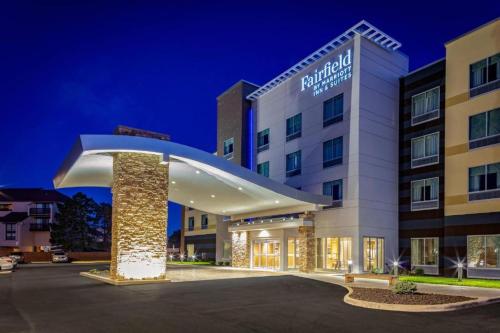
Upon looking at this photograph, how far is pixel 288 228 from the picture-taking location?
32219 mm

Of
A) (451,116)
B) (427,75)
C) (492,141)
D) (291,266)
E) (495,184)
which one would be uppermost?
(427,75)

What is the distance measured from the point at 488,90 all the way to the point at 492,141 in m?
2.87

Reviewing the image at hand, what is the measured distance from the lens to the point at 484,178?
961 inches

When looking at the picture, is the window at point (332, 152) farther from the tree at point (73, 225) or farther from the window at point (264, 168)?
the tree at point (73, 225)

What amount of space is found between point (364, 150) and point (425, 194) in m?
4.67

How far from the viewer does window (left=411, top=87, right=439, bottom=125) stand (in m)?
27.8

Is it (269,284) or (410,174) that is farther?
(410,174)

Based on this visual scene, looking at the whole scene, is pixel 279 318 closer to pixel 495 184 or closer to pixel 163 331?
pixel 163 331

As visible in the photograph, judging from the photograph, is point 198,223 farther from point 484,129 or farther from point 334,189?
point 484,129

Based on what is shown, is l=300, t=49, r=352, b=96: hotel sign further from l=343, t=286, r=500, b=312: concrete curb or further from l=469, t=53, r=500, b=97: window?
l=343, t=286, r=500, b=312: concrete curb

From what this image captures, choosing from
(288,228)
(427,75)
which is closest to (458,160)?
(427,75)

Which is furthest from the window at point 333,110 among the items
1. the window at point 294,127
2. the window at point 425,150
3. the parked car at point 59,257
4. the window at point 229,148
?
the parked car at point 59,257

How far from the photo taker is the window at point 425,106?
27.8 metres

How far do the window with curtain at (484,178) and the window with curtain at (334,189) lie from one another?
7.82m
